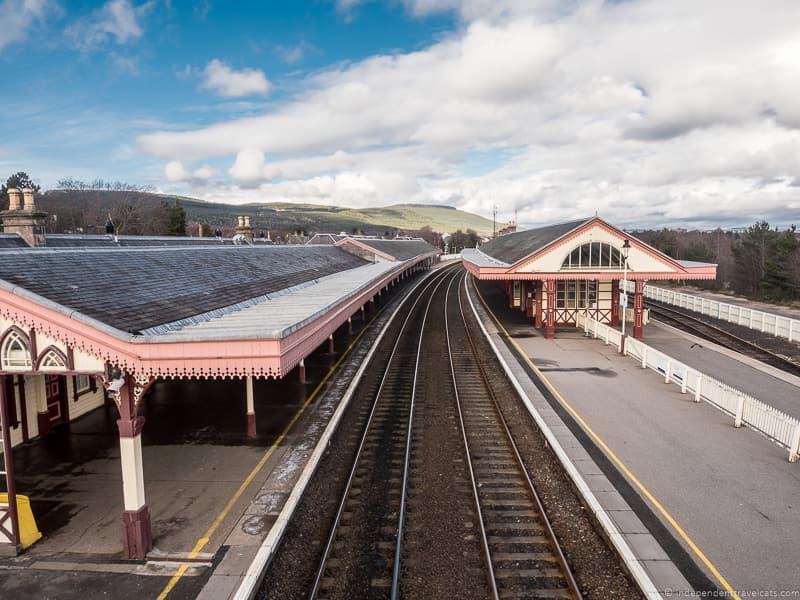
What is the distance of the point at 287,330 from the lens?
340 inches

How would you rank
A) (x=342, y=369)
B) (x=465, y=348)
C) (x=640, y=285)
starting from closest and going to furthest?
(x=342, y=369) → (x=465, y=348) → (x=640, y=285)

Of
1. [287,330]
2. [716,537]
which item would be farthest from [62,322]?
[716,537]

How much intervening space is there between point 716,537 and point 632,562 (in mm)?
2003

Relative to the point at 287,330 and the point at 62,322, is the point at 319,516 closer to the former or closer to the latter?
the point at 287,330

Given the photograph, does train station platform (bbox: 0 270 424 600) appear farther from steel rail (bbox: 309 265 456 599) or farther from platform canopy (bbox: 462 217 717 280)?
platform canopy (bbox: 462 217 717 280)

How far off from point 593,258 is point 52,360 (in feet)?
81.4

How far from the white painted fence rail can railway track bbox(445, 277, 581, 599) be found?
744 inches

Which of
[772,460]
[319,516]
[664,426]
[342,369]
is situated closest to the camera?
[319,516]

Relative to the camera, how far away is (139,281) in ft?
37.9

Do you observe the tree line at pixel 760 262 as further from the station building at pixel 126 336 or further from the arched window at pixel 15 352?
the arched window at pixel 15 352

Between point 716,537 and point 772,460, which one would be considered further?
point 772,460

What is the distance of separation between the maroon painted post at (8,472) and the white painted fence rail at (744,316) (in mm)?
28956

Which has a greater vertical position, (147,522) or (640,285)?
(640,285)

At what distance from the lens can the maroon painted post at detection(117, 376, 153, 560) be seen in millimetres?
8266
